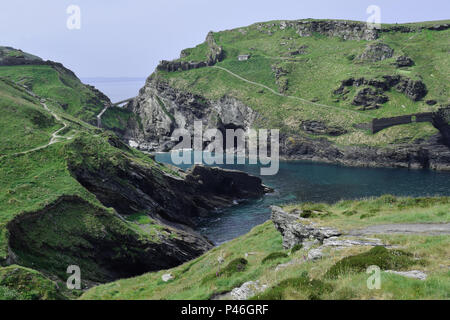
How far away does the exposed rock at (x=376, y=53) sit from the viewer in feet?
614

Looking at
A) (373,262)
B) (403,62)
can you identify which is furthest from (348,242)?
(403,62)

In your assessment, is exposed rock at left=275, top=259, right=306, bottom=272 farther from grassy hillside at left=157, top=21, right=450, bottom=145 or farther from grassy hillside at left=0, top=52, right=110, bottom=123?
grassy hillside at left=0, top=52, right=110, bottom=123

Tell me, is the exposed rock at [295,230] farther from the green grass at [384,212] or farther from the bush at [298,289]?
the bush at [298,289]

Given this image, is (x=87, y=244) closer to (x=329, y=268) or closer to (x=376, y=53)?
(x=329, y=268)

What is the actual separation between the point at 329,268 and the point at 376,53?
19900 cm

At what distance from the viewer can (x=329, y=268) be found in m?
18.8

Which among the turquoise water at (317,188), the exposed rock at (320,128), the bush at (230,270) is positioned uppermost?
the exposed rock at (320,128)

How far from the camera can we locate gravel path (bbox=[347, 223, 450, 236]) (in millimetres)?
23891

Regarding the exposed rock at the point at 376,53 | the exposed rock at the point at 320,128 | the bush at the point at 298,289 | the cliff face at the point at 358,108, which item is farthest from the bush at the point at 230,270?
the exposed rock at the point at 376,53

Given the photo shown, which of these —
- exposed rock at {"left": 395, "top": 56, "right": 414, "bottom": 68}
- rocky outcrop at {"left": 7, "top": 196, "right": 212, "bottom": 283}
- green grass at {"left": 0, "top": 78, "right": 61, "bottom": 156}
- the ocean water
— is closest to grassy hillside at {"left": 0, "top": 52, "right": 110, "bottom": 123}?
green grass at {"left": 0, "top": 78, "right": 61, "bottom": 156}

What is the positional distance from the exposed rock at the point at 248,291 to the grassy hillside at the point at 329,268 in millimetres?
553

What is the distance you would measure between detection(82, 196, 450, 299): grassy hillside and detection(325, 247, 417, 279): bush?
0.54 ft

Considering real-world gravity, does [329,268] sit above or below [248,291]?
above
